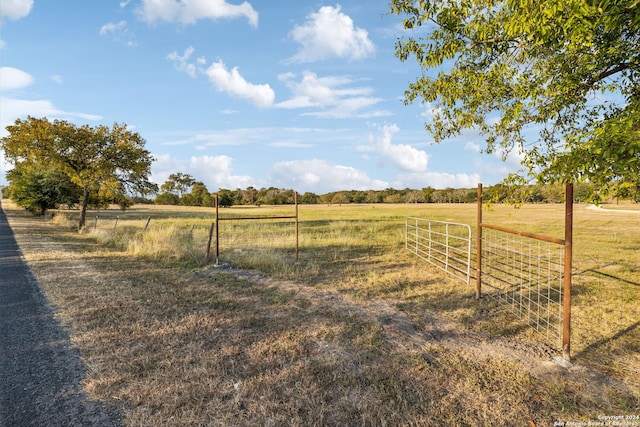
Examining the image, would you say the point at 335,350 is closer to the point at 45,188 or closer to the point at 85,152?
the point at 85,152

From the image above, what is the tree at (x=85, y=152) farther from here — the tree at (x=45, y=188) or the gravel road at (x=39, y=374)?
the gravel road at (x=39, y=374)

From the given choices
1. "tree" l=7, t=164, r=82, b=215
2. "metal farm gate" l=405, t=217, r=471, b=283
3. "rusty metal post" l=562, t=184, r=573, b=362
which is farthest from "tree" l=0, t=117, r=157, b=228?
"rusty metal post" l=562, t=184, r=573, b=362

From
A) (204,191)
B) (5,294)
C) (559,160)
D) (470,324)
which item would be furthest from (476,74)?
(204,191)

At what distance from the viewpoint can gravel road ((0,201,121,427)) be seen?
9.43 ft

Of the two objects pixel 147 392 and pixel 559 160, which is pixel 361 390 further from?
pixel 559 160

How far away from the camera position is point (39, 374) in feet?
11.7

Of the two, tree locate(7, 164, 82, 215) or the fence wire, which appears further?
tree locate(7, 164, 82, 215)

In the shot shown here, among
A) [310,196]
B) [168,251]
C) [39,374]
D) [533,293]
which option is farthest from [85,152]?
[310,196]

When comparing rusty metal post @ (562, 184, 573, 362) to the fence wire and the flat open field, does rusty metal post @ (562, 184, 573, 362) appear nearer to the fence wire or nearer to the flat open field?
the flat open field

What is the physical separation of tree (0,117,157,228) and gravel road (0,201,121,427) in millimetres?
16923

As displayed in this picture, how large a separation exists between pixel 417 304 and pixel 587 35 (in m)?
5.02

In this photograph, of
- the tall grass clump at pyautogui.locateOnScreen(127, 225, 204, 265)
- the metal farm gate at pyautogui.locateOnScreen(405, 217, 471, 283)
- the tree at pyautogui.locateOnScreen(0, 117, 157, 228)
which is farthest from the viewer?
the tree at pyautogui.locateOnScreen(0, 117, 157, 228)

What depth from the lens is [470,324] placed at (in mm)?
5352

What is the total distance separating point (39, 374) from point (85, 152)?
69.9ft
